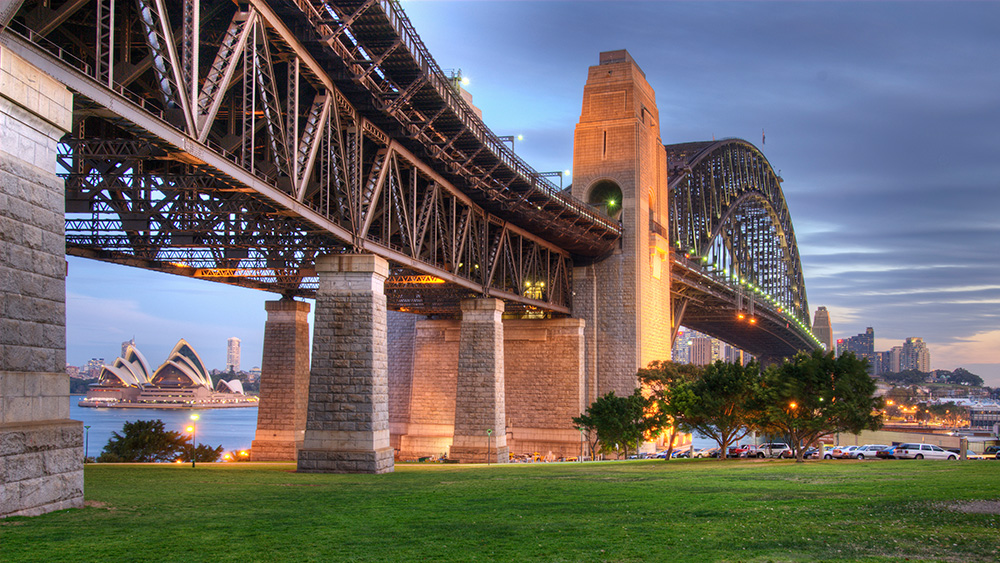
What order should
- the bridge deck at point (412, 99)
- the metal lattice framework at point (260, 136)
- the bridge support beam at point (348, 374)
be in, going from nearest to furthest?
the metal lattice framework at point (260, 136) → the bridge deck at point (412, 99) → the bridge support beam at point (348, 374)

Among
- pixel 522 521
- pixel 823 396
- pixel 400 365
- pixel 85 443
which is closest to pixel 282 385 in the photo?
pixel 400 365

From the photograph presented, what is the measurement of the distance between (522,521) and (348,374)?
18213mm

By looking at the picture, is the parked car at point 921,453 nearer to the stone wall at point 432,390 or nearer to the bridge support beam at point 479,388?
the bridge support beam at point 479,388

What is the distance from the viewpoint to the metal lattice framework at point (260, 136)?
22.0 m

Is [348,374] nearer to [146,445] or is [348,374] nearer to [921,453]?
[146,445]

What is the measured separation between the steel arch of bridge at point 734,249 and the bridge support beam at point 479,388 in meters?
35.1

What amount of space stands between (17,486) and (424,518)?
26.8ft

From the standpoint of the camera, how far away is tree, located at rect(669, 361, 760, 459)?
155ft

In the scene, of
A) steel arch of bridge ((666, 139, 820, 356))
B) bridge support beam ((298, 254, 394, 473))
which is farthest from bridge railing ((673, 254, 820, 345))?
bridge support beam ((298, 254, 394, 473))

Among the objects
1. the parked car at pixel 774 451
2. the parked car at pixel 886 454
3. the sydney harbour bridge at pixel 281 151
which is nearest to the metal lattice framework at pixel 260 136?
the sydney harbour bridge at pixel 281 151

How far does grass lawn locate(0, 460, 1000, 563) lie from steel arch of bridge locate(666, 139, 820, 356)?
61.9 meters

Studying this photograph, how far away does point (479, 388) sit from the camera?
54312 millimetres

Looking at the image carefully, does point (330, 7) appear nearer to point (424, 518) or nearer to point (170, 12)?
point (170, 12)

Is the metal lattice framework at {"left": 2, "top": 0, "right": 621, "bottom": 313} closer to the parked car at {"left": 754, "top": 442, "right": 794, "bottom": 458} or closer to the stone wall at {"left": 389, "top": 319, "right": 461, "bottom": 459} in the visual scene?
the stone wall at {"left": 389, "top": 319, "right": 461, "bottom": 459}
